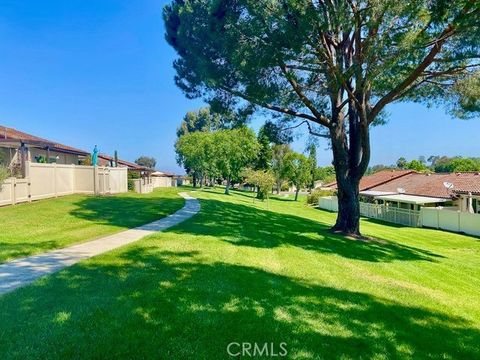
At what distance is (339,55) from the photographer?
41.5ft

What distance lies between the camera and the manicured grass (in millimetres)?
8332

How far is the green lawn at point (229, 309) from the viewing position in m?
3.75

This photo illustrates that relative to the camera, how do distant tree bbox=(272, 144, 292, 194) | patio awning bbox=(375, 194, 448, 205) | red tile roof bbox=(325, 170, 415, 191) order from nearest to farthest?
patio awning bbox=(375, 194, 448, 205)
red tile roof bbox=(325, 170, 415, 191)
distant tree bbox=(272, 144, 292, 194)

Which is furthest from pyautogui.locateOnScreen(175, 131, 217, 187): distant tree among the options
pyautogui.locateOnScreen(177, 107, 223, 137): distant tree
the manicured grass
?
the manicured grass

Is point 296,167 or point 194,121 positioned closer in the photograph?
point 296,167

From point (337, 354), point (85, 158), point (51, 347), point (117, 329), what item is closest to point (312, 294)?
point (337, 354)

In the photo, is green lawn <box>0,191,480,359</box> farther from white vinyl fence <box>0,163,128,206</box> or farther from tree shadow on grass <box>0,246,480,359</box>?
white vinyl fence <box>0,163,128,206</box>

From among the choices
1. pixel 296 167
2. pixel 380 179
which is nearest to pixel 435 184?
pixel 380 179

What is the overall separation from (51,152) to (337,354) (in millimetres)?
25796

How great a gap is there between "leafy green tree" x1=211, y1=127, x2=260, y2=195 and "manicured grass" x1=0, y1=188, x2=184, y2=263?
29.9 meters

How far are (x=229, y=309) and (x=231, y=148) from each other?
41.8 m

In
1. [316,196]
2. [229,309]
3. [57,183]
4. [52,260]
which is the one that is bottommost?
[316,196]

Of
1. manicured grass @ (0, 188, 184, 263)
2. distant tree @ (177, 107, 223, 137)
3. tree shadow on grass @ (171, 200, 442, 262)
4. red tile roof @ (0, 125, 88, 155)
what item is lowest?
tree shadow on grass @ (171, 200, 442, 262)

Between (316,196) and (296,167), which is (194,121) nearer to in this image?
(296,167)
